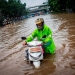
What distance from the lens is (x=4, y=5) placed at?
59094 millimetres

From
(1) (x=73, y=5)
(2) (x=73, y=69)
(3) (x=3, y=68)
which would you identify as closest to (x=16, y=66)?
(3) (x=3, y=68)

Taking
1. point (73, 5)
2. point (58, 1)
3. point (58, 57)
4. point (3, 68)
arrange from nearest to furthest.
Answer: point (3, 68) < point (58, 57) < point (73, 5) < point (58, 1)

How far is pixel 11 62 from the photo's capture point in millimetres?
7141

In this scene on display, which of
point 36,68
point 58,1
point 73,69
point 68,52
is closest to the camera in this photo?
point 73,69

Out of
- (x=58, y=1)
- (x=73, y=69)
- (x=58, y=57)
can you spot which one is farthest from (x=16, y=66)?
(x=58, y=1)

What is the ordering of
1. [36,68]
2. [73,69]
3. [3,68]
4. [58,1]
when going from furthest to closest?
[58,1], [3,68], [36,68], [73,69]

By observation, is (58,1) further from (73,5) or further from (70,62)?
(70,62)

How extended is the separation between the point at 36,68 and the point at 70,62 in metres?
1.20

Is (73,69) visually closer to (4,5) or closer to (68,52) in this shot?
(68,52)

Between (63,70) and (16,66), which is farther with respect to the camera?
(16,66)

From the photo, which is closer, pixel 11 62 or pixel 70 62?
pixel 70 62

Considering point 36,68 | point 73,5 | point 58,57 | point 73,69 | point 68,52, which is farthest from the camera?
point 73,5

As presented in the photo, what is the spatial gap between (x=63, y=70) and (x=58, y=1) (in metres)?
51.8

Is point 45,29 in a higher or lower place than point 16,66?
higher
